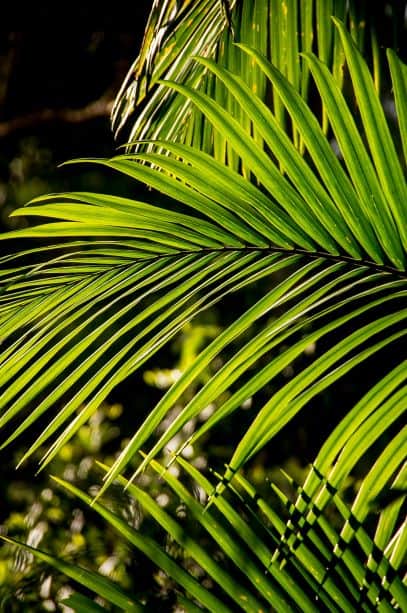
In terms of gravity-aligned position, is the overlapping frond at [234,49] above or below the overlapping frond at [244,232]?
above

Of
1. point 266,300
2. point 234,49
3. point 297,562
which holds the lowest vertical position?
A: point 297,562

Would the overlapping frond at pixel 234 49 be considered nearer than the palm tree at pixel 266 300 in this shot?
No

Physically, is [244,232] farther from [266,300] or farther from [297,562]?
[297,562]

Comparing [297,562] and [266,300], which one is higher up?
[266,300]

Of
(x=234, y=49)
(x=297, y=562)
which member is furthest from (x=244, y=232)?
(x=234, y=49)

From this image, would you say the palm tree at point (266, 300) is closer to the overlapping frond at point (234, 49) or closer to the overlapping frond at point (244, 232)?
the overlapping frond at point (244, 232)

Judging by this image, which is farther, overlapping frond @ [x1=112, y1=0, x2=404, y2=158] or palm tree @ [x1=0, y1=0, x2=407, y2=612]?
overlapping frond @ [x1=112, y1=0, x2=404, y2=158]

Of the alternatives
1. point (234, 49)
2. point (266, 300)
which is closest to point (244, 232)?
point (266, 300)

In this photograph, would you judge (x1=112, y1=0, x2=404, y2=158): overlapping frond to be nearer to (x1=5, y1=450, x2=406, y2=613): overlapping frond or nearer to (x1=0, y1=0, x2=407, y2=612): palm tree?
(x1=0, y1=0, x2=407, y2=612): palm tree

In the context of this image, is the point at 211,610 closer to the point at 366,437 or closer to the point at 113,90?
the point at 366,437

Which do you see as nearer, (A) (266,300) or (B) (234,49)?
(A) (266,300)

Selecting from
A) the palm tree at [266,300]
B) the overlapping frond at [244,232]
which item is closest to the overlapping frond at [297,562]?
the palm tree at [266,300]

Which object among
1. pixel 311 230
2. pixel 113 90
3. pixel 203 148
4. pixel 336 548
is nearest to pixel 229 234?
pixel 311 230

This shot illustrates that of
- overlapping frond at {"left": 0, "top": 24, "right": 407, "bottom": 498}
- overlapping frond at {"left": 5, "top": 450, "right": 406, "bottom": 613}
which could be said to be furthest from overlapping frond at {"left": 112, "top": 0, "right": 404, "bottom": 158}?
overlapping frond at {"left": 5, "top": 450, "right": 406, "bottom": 613}
